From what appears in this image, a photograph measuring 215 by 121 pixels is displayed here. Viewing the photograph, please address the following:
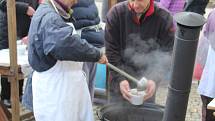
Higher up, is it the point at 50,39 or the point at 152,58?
the point at 50,39

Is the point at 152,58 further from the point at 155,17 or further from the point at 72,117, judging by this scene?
the point at 72,117

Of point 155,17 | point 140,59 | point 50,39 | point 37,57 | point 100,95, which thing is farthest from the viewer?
point 100,95

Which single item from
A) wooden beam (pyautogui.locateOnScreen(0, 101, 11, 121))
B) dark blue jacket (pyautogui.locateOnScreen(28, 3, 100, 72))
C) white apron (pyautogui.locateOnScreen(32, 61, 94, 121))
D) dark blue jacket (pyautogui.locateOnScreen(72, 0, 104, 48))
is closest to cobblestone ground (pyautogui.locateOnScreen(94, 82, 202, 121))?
dark blue jacket (pyautogui.locateOnScreen(72, 0, 104, 48))

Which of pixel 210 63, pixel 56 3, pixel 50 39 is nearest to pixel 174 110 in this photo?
pixel 50 39

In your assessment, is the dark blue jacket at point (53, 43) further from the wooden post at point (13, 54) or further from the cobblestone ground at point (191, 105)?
the cobblestone ground at point (191, 105)

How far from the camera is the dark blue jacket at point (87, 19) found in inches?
181

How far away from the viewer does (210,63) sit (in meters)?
4.09

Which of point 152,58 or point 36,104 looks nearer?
point 36,104

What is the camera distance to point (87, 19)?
4691 mm

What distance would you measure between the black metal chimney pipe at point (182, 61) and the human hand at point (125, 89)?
79 cm

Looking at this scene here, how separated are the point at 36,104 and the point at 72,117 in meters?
0.32

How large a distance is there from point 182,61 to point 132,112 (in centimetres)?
118

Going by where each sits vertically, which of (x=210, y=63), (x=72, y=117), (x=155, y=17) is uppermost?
(x=155, y=17)

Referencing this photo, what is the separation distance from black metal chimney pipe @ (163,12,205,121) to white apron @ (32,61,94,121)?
3.33ft
